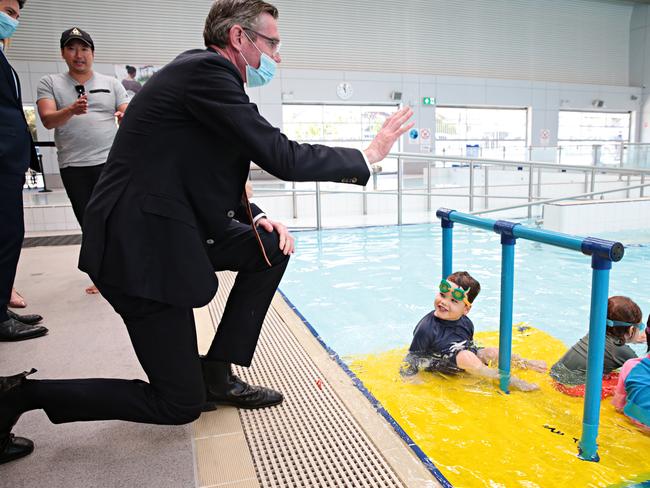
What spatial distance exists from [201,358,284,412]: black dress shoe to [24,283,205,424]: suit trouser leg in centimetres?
27

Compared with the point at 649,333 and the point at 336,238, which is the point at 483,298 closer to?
the point at 649,333

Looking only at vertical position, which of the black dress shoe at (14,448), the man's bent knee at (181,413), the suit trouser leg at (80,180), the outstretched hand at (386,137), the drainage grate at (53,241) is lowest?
the black dress shoe at (14,448)

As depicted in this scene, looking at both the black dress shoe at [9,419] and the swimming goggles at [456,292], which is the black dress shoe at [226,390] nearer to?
the black dress shoe at [9,419]

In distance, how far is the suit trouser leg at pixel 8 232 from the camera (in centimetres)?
200

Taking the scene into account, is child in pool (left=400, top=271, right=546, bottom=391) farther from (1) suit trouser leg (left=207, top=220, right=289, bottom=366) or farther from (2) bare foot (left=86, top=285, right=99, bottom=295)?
(2) bare foot (left=86, top=285, right=99, bottom=295)

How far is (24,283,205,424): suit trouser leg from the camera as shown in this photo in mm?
1335

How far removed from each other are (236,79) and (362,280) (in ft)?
10.3

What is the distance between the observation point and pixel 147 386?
54.9 inches

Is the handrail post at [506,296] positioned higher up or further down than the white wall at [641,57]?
further down

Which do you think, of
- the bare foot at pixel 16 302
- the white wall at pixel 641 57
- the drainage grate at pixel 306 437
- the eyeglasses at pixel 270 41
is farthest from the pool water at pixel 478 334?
the white wall at pixel 641 57

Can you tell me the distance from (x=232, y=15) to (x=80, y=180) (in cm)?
191

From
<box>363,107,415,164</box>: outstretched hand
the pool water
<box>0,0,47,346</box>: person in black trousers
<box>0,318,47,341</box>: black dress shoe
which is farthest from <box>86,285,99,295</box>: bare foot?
<box>363,107,415,164</box>: outstretched hand

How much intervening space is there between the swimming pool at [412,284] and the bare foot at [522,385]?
893mm

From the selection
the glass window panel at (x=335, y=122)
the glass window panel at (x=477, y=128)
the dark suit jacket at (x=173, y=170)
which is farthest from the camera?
the glass window panel at (x=477, y=128)
